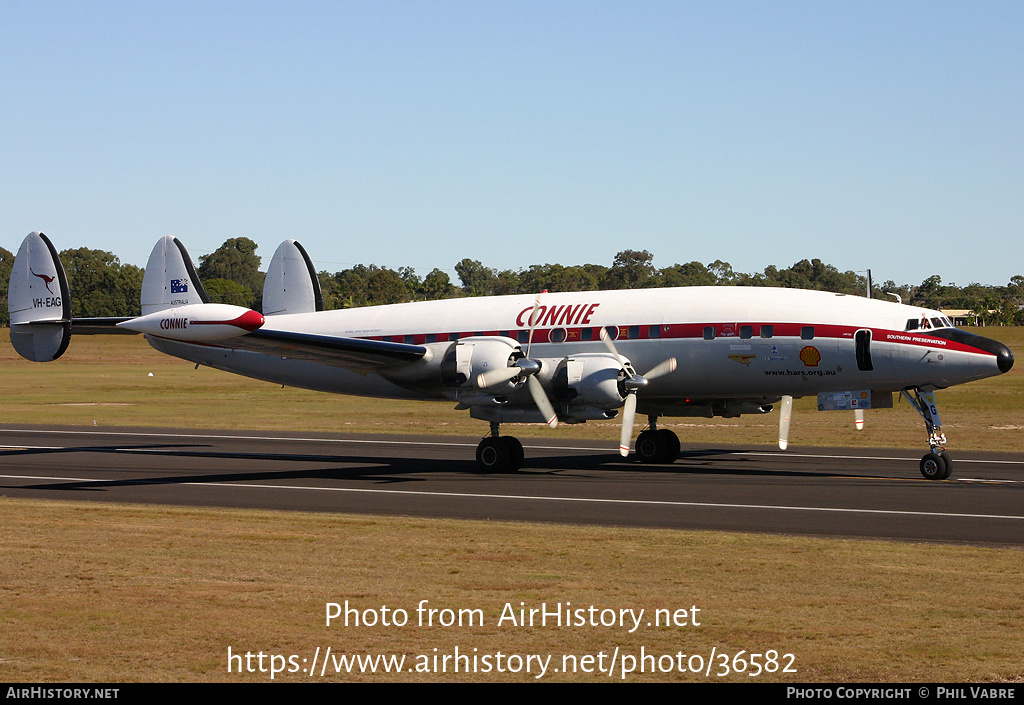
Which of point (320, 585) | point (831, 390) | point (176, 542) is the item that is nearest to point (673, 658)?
point (320, 585)

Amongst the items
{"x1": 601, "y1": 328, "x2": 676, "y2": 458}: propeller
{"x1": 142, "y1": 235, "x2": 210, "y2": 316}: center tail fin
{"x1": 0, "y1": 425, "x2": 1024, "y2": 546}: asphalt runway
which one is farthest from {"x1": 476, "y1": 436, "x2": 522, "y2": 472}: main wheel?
{"x1": 142, "y1": 235, "x2": 210, "y2": 316}: center tail fin

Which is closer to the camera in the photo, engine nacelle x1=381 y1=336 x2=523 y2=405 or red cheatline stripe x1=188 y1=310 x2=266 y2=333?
red cheatline stripe x1=188 y1=310 x2=266 y2=333

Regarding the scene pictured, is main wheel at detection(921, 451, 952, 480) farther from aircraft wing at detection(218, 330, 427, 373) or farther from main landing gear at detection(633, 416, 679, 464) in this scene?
aircraft wing at detection(218, 330, 427, 373)

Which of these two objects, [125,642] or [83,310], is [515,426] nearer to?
[125,642]

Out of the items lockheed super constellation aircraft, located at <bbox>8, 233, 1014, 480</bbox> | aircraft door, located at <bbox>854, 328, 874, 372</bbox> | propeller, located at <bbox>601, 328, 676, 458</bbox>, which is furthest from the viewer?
propeller, located at <bbox>601, 328, 676, 458</bbox>

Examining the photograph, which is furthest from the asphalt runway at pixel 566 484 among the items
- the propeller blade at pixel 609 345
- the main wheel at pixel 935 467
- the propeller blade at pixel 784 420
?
the propeller blade at pixel 609 345

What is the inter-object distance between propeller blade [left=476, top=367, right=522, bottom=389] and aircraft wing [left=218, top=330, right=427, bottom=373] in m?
2.28

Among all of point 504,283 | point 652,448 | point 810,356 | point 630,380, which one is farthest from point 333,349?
point 504,283

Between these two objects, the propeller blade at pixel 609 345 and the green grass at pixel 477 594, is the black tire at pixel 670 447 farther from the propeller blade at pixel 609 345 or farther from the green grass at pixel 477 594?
the green grass at pixel 477 594

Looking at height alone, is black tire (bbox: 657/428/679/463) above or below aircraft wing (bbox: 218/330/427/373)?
below

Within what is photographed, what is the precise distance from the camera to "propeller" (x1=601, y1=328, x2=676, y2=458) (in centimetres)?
2300

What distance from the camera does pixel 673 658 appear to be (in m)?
8.77

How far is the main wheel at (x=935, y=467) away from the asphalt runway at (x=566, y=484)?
1.06 feet

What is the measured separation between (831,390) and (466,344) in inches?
331
